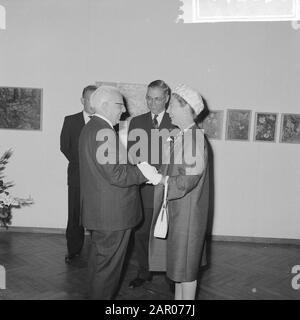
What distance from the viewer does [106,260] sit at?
251cm

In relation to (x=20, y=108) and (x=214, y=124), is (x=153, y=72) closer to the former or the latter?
(x=214, y=124)

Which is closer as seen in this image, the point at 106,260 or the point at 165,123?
the point at 106,260

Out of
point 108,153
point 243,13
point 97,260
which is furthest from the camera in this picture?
point 243,13

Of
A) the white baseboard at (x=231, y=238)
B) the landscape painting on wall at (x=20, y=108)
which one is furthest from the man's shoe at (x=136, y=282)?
the landscape painting on wall at (x=20, y=108)

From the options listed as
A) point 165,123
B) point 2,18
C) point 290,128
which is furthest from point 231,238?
point 2,18

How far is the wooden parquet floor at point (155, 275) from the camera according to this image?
3.16m

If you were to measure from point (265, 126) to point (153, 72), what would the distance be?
5.19 ft

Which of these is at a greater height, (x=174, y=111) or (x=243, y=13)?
(x=243, y=13)

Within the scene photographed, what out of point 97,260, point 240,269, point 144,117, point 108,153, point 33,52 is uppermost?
point 33,52

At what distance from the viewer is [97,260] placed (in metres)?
2.54
